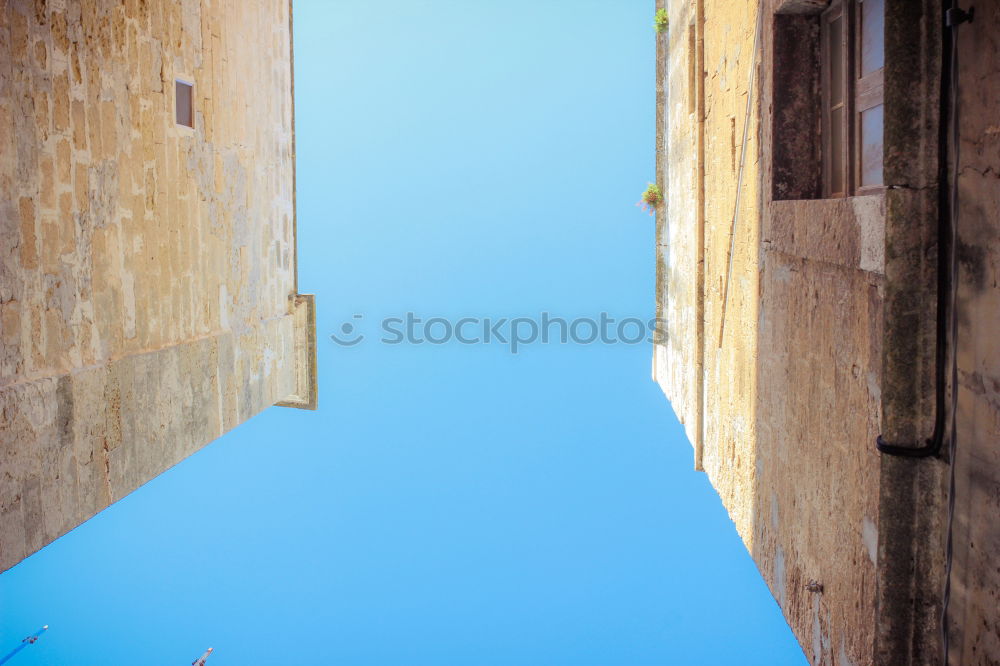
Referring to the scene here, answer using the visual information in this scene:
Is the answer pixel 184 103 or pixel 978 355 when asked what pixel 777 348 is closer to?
pixel 978 355

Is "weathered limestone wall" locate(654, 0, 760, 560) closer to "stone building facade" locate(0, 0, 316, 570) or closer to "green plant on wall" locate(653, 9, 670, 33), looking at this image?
"green plant on wall" locate(653, 9, 670, 33)

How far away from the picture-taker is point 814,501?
3.88m

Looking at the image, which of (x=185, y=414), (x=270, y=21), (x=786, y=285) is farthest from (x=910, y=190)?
(x=270, y=21)

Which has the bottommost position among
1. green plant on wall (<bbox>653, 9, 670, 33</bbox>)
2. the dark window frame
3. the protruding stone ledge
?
the protruding stone ledge

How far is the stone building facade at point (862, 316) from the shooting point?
2.51m

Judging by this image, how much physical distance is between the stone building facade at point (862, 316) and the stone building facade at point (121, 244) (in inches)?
145

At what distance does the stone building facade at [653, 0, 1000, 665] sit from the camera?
2.51 m

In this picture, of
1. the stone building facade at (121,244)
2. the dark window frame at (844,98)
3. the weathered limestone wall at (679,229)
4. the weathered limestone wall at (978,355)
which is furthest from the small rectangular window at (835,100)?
the stone building facade at (121,244)

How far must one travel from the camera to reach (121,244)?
15.3ft

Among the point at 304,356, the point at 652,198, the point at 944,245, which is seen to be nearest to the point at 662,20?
the point at 652,198

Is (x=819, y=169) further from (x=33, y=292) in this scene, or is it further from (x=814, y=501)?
(x=33, y=292)

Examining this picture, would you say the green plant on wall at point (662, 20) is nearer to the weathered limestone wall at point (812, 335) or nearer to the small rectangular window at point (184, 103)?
the weathered limestone wall at point (812, 335)

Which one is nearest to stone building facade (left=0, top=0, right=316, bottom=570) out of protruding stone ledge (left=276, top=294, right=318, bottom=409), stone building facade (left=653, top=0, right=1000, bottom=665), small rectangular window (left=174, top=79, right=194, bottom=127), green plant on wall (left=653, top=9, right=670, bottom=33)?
small rectangular window (left=174, top=79, right=194, bottom=127)

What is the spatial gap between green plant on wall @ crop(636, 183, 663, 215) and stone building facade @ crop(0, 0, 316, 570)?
477 centimetres
